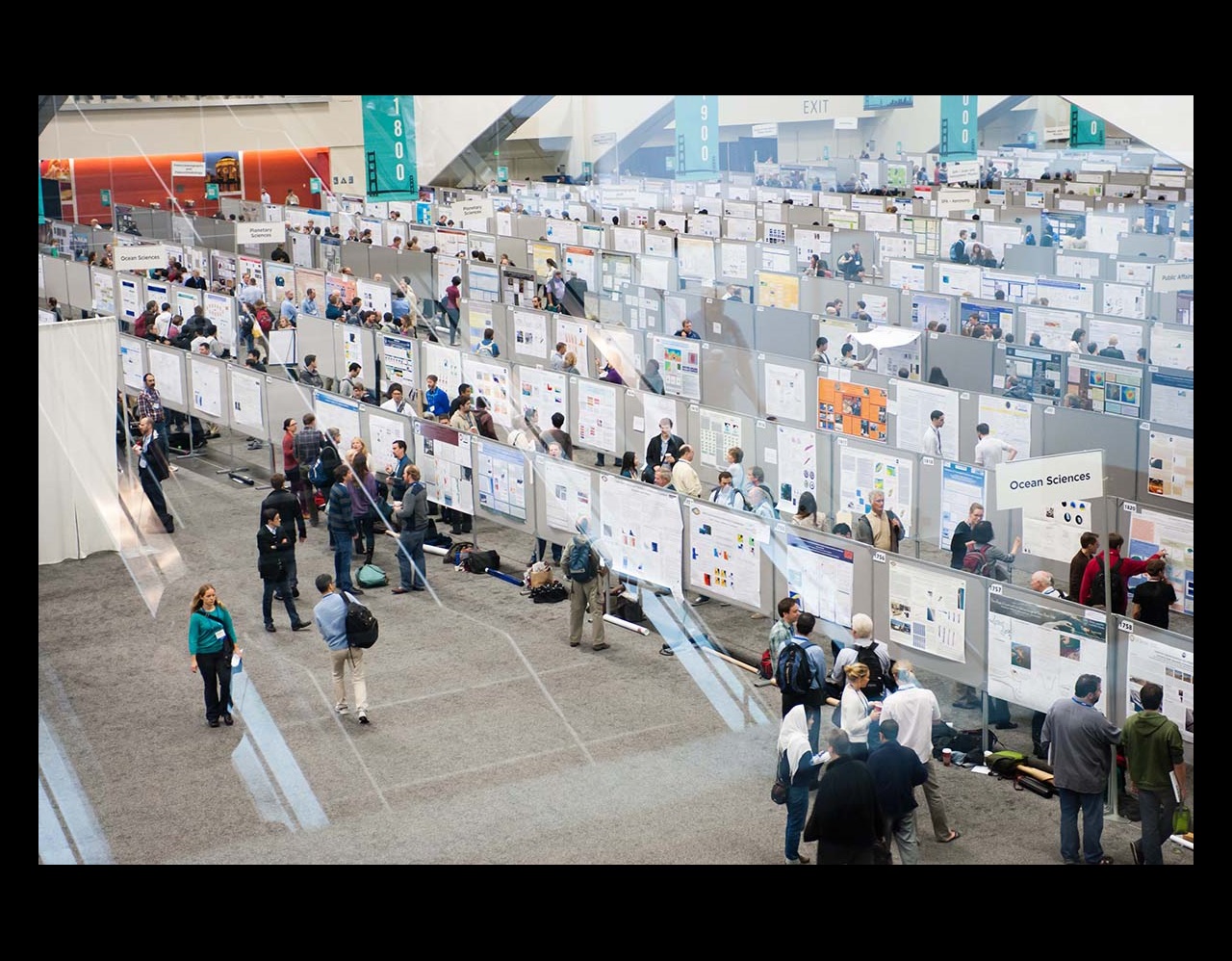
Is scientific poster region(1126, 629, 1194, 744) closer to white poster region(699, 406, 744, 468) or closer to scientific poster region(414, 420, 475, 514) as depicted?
white poster region(699, 406, 744, 468)

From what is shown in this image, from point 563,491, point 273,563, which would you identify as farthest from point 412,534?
point 563,491

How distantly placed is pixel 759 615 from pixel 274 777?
396 centimetres

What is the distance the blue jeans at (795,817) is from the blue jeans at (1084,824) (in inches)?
55.1

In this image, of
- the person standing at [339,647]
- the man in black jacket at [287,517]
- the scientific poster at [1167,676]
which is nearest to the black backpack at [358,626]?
the person standing at [339,647]

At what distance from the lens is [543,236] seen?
27828mm

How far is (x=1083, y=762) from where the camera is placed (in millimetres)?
7941

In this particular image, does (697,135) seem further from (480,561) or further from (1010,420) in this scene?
(480,561)

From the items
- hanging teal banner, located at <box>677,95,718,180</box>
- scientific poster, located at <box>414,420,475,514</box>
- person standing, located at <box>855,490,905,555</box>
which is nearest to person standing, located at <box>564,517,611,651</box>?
person standing, located at <box>855,490,905,555</box>

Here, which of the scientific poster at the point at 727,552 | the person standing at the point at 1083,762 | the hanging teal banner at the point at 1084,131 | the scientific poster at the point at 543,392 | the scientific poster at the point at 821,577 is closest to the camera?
the person standing at the point at 1083,762

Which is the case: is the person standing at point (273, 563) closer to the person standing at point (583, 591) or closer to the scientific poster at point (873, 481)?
the person standing at point (583, 591)

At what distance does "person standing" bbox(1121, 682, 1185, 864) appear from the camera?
7.71 metres

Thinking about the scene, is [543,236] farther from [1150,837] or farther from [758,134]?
[1150,837]

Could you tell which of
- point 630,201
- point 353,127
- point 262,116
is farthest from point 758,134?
point 353,127

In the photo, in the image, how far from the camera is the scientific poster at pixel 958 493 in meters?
11.5
